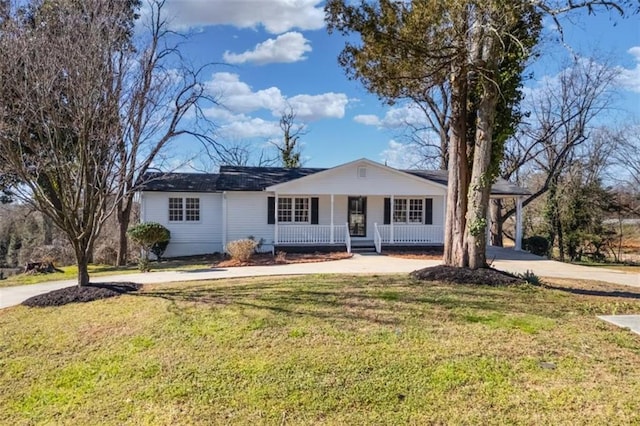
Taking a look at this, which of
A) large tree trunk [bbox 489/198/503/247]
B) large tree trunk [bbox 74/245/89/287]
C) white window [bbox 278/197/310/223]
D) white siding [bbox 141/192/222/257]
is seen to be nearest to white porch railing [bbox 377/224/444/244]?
white window [bbox 278/197/310/223]

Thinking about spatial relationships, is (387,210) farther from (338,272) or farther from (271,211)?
(338,272)

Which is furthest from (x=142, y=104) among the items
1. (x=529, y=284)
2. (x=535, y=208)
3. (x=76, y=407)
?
(x=535, y=208)

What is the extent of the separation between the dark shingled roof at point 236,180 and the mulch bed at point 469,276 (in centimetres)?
1082

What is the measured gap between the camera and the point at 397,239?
1898 centimetres

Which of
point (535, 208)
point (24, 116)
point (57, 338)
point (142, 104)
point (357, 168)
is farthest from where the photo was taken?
point (535, 208)

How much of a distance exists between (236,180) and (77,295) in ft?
40.7

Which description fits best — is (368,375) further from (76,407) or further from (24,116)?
(24,116)

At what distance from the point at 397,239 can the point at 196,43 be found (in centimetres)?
1167

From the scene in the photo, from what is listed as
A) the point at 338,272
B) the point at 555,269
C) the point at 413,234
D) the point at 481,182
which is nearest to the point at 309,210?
the point at 413,234

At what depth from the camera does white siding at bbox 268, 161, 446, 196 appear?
Answer: 18.5m

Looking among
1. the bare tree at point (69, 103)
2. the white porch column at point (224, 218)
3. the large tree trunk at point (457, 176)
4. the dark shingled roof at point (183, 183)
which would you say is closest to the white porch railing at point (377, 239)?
the white porch column at point (224, 218)

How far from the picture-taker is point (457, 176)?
32.6 feet

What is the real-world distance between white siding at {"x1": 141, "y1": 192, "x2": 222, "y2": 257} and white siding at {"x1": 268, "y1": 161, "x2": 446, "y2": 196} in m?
3.28

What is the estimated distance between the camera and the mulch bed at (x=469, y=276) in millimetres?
8656
